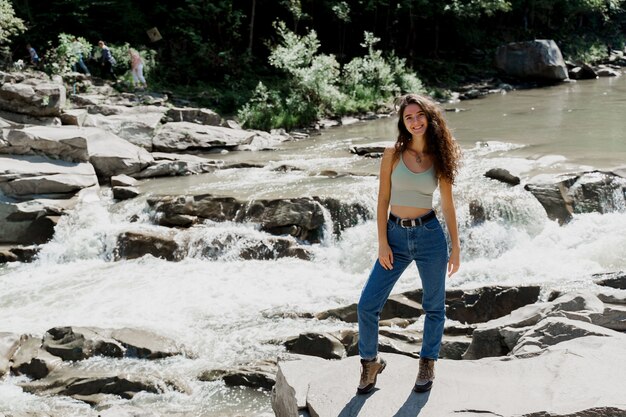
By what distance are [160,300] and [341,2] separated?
20.5 meters

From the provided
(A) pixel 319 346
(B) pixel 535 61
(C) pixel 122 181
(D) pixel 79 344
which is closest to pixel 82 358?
(D) pixel 79 344

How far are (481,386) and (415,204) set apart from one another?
1.28 m

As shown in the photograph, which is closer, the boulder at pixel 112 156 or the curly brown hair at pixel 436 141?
the curly brown hair at pixel 436 141

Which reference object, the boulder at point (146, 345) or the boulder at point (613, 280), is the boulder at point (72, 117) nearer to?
the boulder at point (146, 345)

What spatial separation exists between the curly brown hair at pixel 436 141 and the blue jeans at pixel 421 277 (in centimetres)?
34

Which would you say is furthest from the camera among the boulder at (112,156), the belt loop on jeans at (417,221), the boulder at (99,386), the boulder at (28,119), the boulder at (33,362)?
the boulder at (28,119)

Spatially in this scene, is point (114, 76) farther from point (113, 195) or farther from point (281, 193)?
point (281, 193)

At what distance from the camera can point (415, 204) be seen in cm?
448

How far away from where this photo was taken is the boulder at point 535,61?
3005 cm

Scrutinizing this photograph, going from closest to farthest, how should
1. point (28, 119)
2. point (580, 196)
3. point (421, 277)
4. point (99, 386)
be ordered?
point (421, 277), point (99, 386), point (580, 196), point (28, 119)

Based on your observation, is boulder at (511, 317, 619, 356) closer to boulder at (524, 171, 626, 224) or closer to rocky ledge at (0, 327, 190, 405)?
rocky ledge at (0, 327, 190, 405)

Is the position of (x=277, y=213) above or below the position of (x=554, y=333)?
below

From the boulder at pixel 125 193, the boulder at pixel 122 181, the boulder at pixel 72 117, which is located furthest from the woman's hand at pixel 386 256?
the boulder at pixel 72 117

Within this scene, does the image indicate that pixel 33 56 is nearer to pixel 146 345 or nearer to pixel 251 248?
pixel 251 248
